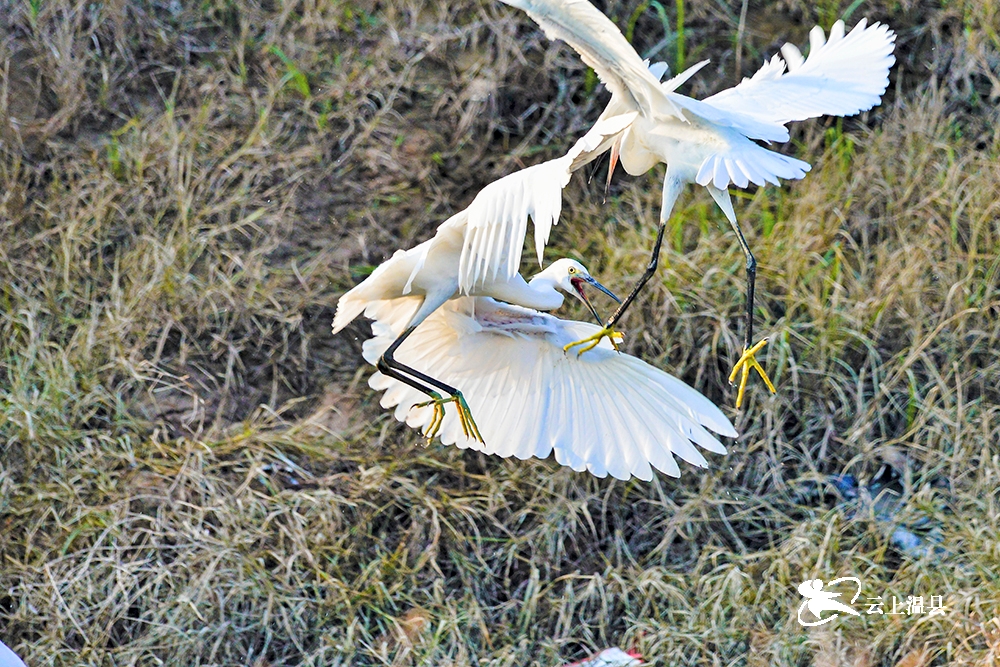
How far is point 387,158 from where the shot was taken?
520 cm

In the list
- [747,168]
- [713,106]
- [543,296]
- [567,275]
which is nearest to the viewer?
[747,168]

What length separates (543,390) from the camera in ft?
12.3

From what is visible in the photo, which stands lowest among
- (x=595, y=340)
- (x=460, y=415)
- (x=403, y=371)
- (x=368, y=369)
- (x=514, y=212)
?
(x=368, y=369)

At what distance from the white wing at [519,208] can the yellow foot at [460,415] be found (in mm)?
426

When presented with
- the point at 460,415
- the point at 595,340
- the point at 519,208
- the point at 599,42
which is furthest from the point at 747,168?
the point at 460,415

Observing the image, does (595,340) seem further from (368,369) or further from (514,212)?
(368,369)

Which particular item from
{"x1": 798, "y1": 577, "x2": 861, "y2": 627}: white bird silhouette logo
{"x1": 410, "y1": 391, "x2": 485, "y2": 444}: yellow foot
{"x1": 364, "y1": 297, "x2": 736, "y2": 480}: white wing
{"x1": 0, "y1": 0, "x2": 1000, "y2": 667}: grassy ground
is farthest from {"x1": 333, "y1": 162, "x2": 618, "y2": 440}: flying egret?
{"x1": 798, "y1": 577, "x2": 861, "y2": 627}: white bird silhouette logo

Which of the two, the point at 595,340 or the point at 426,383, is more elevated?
the point at 595,340

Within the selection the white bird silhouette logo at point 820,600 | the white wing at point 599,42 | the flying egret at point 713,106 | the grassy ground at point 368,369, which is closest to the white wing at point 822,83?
the flying egret at point 713,106

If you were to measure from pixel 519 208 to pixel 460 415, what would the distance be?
84 centimetres

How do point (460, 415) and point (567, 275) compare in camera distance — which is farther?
point (567, 275)

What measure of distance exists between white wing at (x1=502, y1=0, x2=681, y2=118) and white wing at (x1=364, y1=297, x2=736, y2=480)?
908 millimetres

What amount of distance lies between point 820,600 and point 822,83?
5.18ft

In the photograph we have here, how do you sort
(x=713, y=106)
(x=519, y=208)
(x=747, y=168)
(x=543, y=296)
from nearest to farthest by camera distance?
(x=747, y=168) < (x=519, y=208) < (x=713, y=106) < (x=543, y=296)
